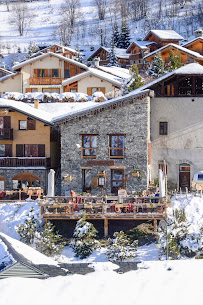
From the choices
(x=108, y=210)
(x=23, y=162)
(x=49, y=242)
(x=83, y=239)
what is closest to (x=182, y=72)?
(x=23, y=162)

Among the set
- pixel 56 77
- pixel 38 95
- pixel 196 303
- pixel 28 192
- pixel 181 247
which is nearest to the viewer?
pixel 196 303

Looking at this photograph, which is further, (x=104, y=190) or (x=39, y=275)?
(x=104, y=190)

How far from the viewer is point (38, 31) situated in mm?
144875

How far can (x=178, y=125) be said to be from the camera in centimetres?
3694

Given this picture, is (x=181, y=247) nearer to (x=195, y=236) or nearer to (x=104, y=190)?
(x=195, y=236)

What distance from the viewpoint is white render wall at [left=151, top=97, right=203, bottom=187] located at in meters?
36.8

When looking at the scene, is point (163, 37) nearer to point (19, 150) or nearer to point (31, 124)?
point (31, 124)

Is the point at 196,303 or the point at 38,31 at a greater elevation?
the point at 38,31

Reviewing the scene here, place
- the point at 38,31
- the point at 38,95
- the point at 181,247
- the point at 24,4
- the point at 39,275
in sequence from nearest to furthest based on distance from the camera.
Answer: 1. the point at 39,275
2. the point at 181,247
3. the point at 38,95
4. the point at 38,31
5. the point at 24,4

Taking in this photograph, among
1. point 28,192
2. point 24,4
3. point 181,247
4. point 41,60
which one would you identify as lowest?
point 181,247

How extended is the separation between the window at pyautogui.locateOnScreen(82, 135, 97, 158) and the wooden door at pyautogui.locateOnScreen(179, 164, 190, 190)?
18.7 ft

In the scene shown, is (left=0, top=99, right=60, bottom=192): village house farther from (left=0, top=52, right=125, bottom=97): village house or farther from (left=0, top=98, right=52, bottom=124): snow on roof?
(left=0, top=52, right=125, bottom=97): village house

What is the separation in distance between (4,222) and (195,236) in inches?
377

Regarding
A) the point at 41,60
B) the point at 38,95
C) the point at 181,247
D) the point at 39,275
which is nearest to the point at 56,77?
the point at 41,60
